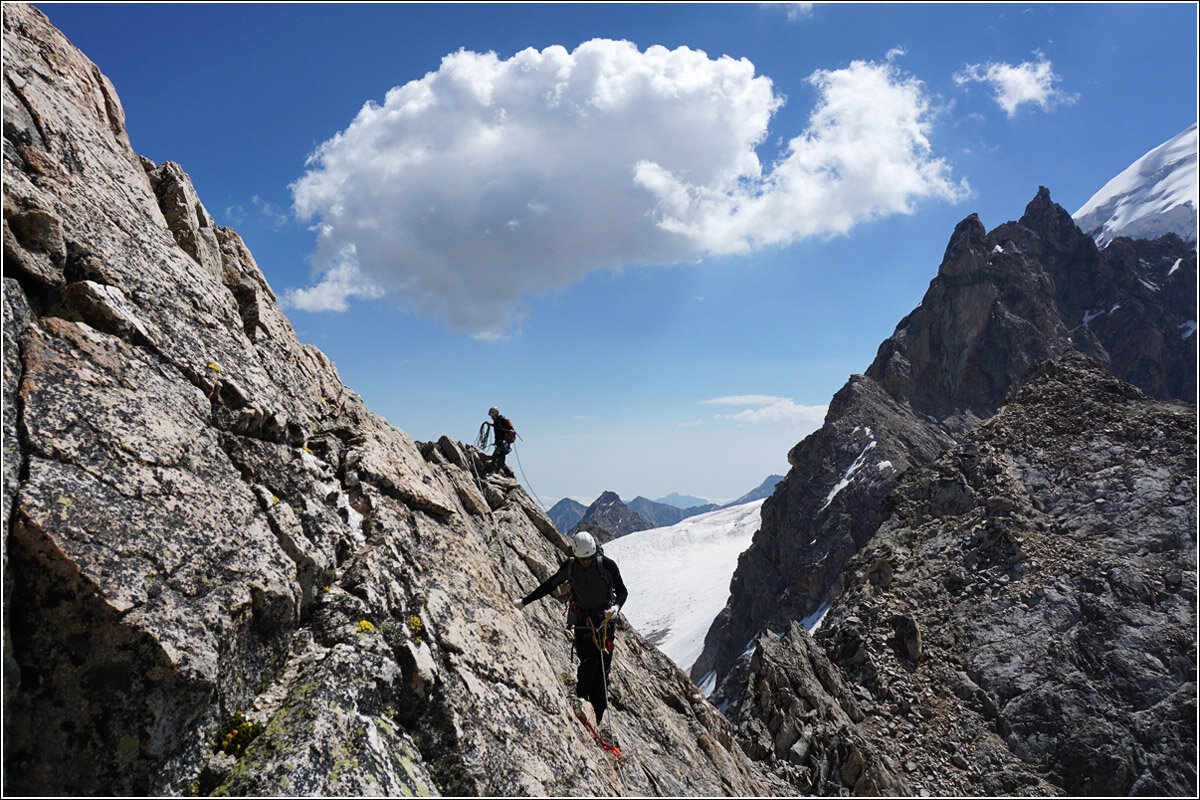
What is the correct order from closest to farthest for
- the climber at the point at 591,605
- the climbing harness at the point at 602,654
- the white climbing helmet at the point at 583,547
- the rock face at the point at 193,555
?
the rock face at the point at 193,555
the climbing harness at the point at 602,654
the white climbing helmet at the point at 583,547
the climber at the point at 591,605

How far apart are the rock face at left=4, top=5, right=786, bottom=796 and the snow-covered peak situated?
573 feet

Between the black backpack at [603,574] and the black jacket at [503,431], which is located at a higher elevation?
the black jacket at [503,431]

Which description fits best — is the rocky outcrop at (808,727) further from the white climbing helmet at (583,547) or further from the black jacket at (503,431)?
the white climbing helmet at (583,547)

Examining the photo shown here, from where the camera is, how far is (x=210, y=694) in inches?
261

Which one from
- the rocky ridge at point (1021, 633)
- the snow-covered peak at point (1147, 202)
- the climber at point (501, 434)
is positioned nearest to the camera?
the climber at point (501, 434)

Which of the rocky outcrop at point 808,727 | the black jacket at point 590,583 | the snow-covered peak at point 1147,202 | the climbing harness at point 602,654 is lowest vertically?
the rocky outcrop at point 808,727

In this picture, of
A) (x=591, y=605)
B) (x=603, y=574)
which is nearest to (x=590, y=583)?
(x=603, y=574)

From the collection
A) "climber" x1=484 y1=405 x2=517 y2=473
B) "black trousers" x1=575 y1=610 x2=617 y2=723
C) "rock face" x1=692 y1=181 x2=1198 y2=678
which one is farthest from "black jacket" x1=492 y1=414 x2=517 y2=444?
"rock face" x1=692 y1=181 x2=1198 y2=678

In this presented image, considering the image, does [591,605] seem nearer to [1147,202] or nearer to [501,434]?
[501,434]

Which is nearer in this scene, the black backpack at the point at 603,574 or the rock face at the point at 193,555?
the rock face at the point at 193,555

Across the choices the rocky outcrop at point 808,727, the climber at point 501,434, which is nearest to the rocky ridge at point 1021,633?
the rocky outcrop at point 808,727

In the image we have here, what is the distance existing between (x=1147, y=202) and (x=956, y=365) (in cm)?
10119

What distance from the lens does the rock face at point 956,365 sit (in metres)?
76.3

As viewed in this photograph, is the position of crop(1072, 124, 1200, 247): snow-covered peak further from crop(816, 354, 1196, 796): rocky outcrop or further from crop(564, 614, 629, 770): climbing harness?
crop(564, 614, 629, 770): climbing harness
